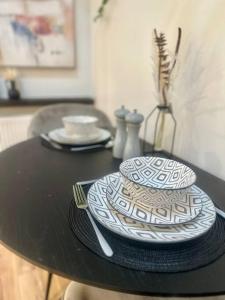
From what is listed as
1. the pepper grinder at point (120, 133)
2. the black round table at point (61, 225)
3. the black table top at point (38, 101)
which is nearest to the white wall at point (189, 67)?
the black round table at point (61, 225)

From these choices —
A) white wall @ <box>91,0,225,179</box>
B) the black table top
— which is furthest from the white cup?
the black table top

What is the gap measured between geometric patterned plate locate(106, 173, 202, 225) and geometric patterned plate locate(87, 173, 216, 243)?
10 millimetres

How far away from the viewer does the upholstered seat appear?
59.6 inches

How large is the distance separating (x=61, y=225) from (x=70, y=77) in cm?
173

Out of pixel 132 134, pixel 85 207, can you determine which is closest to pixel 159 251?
pixel 85 207

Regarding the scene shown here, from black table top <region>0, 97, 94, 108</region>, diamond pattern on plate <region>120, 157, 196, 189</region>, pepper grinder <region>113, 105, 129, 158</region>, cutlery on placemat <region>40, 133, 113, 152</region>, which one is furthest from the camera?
black table top <region>0, 97, 94, 108</region>

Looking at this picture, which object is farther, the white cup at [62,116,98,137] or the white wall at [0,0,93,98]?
the white wall at [0,0,93,98]

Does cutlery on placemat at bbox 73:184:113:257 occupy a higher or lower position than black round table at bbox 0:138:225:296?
higher

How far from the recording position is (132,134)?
0.94 metres

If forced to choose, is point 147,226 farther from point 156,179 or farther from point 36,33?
point 36,33

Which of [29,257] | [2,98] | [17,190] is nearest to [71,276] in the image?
[29,257]

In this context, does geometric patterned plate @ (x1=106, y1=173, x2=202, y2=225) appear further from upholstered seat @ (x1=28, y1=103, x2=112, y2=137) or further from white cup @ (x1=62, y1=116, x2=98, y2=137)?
upholstered seat @ (x1=28, y1=103, x2=112, y2=137)

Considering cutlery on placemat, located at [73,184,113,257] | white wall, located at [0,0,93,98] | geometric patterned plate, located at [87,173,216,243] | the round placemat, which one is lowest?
the round placemat

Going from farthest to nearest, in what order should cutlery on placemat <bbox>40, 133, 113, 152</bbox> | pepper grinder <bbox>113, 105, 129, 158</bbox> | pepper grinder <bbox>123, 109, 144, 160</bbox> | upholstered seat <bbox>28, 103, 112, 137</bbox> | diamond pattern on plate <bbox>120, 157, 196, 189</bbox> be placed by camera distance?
upholstered seat <bbox>28, 103, 112, 137</bbox> < cutlery on placemat <bbox>40, 133, 113, 152</bbox> < pepper grinder <bbox>113, 105, 129, 158</bbox> < pepper grinder <bbox>123, 109, 144, 160</bbox> < diamond pattern on plate <bbox>120, 157, 196, 189</bbox>
